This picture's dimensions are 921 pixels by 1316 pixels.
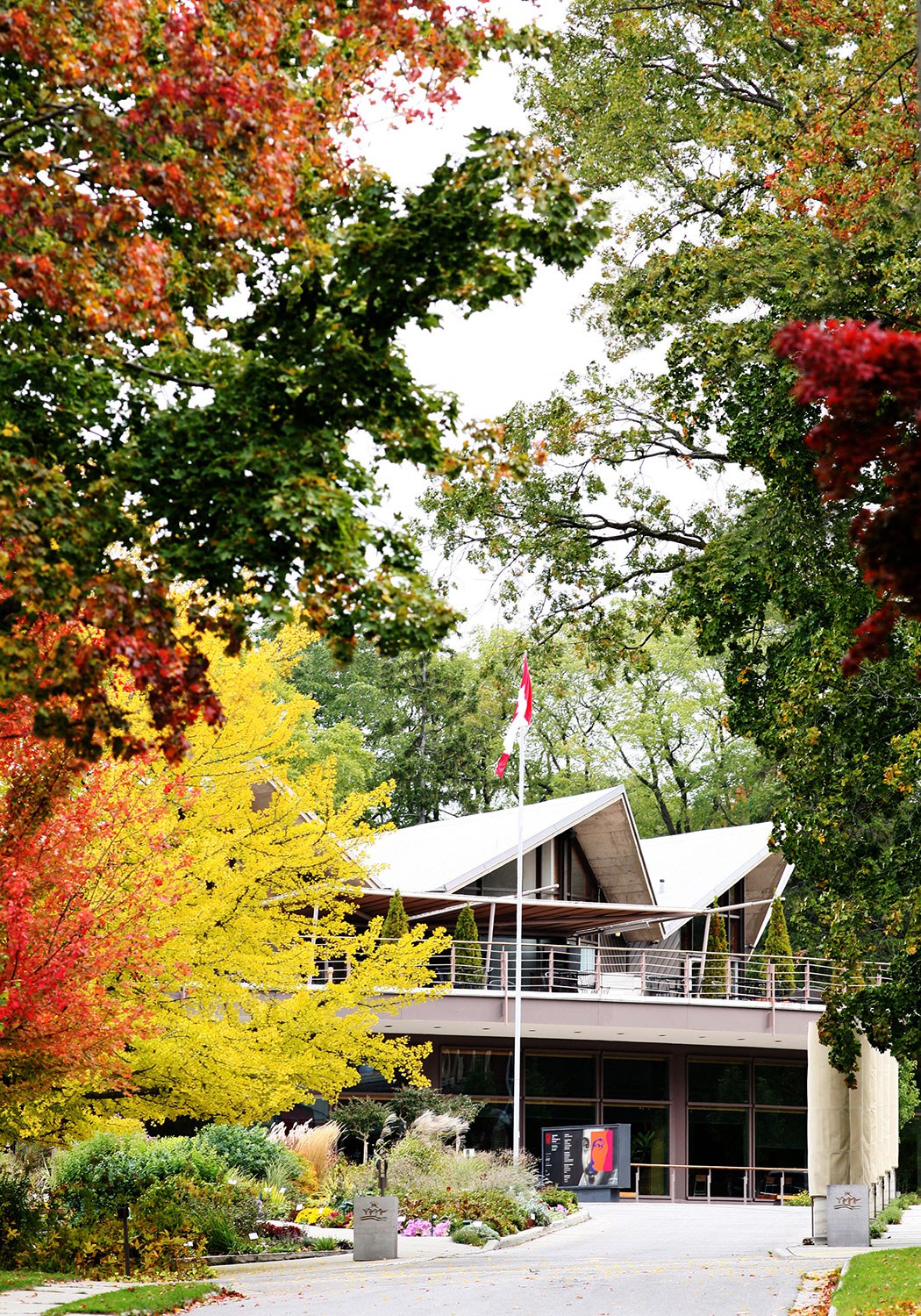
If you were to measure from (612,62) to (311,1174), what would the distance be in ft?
57.9

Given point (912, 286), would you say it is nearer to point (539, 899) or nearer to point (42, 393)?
point (42, 393)

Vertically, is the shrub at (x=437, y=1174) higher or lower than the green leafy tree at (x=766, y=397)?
lower

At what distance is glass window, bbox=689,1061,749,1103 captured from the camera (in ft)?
127

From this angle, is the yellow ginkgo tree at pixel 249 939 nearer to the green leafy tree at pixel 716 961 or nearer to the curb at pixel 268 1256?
the curb at pixel 268 1256

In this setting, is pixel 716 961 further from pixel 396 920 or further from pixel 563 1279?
pixel 563 1279

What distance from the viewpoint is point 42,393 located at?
26.7 feet

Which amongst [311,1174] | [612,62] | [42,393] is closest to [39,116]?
[42,393]

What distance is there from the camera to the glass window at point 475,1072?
35.8 metres

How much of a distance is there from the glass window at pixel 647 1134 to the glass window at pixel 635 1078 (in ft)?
0.87

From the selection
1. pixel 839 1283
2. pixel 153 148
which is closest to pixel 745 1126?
pixel 839 1283

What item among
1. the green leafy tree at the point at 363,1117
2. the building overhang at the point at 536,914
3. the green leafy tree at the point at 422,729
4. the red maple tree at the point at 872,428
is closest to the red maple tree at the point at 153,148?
the red maple tree at the point at 872,428

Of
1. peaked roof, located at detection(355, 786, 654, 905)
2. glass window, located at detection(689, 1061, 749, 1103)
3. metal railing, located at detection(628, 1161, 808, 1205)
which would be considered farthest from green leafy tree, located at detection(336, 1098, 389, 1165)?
glass window, located at detection(689, 1061, 749, 1103)

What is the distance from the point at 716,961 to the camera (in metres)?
38.6

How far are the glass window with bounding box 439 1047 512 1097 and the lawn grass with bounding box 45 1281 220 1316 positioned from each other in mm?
21645
